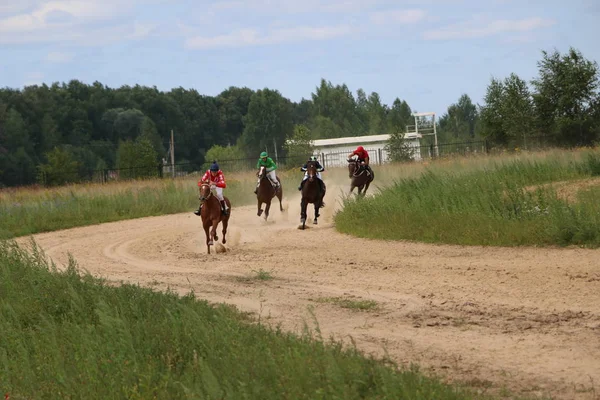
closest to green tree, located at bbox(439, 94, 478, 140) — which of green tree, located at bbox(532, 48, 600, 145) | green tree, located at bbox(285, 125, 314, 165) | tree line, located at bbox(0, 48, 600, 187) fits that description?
tree line, located at bbox(0, 48, 600, 187)

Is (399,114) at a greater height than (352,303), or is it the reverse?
(399,114)

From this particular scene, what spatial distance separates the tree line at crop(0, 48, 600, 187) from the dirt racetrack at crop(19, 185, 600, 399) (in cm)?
3348

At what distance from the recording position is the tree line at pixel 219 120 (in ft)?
181

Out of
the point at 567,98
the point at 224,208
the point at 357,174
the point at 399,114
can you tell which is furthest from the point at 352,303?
the point at 399,114

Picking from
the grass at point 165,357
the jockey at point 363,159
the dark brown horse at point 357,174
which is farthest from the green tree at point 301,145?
the grass at point 165,357

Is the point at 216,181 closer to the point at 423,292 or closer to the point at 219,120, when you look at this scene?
the point at 423,292

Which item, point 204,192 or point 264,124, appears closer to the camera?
point 204,192

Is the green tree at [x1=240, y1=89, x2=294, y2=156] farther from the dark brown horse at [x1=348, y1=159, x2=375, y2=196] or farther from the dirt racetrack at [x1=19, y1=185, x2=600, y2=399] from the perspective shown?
the dirt racetrack at [x1=19, y1=185, x2=600, y2=399]

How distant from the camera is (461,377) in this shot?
27.2 feet

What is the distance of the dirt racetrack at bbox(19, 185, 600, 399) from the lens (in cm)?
892

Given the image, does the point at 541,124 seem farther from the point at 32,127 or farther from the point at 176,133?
the point at 176,133

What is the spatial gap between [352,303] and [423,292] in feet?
4.54

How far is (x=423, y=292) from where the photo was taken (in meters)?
13.6

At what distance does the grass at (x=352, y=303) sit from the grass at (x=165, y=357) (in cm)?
158
